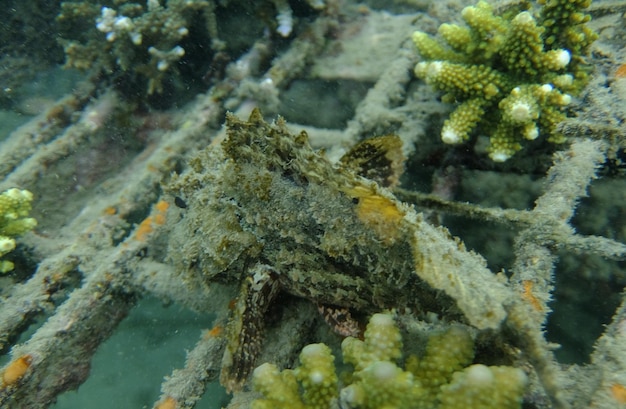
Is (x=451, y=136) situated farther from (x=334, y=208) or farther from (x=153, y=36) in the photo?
(x=153, y=36)

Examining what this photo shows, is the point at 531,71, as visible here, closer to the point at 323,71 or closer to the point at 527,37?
the point at 527,37

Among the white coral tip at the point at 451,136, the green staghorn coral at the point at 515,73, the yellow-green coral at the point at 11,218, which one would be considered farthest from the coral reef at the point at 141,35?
the white coral tip at the point at 451,136

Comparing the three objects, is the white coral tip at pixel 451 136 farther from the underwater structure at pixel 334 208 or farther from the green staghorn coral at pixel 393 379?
the green staghorn coral at pixel 393 379

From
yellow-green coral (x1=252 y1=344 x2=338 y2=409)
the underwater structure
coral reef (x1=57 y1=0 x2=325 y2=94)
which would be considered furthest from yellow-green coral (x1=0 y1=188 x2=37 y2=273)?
yellow-green coral (x1=252 y1=344 x2=338 y2=409)

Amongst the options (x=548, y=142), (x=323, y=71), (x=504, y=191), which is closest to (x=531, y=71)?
(x=548, y=142)

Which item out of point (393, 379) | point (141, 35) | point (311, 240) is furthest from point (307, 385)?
point (141, 35)

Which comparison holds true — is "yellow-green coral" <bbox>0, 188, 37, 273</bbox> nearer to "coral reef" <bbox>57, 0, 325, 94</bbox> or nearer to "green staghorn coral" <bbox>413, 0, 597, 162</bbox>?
"coral reef" <bbox>57, 0, 325, 94</bbox>
